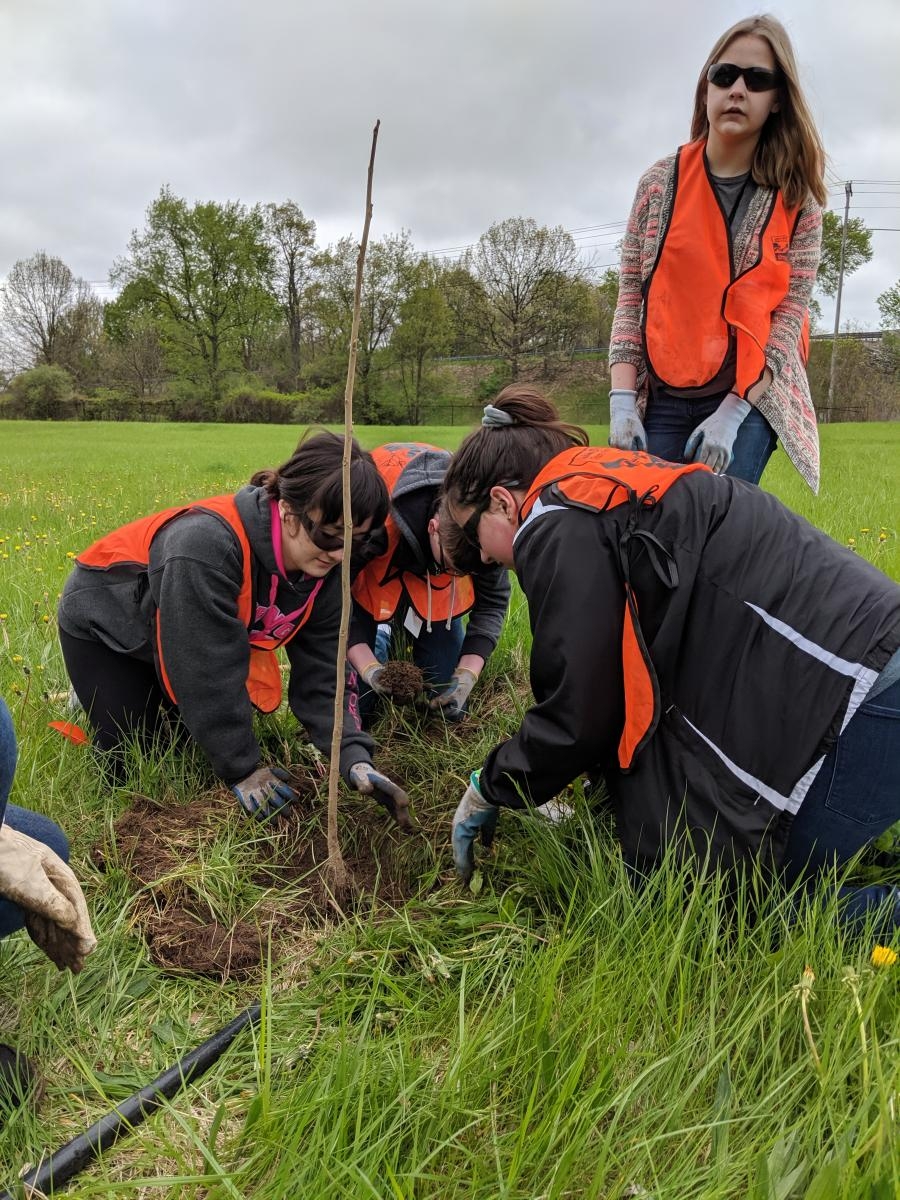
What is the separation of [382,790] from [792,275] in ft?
6.98

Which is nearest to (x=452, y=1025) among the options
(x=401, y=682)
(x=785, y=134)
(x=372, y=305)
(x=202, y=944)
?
(x=202, y=944)

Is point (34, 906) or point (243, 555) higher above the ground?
point (243, 555)

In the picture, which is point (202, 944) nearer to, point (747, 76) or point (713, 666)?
point (713, 666)

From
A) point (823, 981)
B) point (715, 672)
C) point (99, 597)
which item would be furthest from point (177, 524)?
point (823, 981)

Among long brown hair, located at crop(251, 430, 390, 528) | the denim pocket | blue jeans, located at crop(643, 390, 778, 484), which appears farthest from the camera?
blue jeans, located at crop(643, 390, 778, 484)

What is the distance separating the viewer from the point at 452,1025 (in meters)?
1.62

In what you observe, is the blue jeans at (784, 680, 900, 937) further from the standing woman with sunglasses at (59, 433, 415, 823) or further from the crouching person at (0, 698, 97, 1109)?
the crouching person at (0, 698, 97, 1109)

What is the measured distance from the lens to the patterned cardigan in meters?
2.52

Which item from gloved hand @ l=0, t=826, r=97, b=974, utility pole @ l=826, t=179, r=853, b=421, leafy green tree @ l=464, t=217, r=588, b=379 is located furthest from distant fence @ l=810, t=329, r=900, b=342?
gloved hand @ l=0, t=826, r=97, b=974

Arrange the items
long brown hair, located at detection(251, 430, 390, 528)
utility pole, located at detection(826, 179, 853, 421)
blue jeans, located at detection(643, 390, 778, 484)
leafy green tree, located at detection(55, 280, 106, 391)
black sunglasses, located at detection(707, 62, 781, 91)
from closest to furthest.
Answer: long brown hair, located at detection(251, 430, 390, 528)
black sunglasses, located at detection(707, 62, 781, 91)
blue jeans, located at detection(643, 390, 778, 484)
utility pole, located at detection(826, 179, 853, 421)
leafy green tree, located at detection(55, 280, 106, 391)

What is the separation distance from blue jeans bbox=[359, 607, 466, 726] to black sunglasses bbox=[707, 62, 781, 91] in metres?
2.12

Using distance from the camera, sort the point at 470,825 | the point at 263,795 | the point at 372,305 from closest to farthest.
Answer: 1. the point at 470,825
2. the point at 263,795
3. the point at 372,305

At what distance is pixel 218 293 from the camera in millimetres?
44688

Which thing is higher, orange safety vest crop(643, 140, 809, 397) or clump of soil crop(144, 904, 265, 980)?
orange safety vest crop(643, 140, 809, 397)
